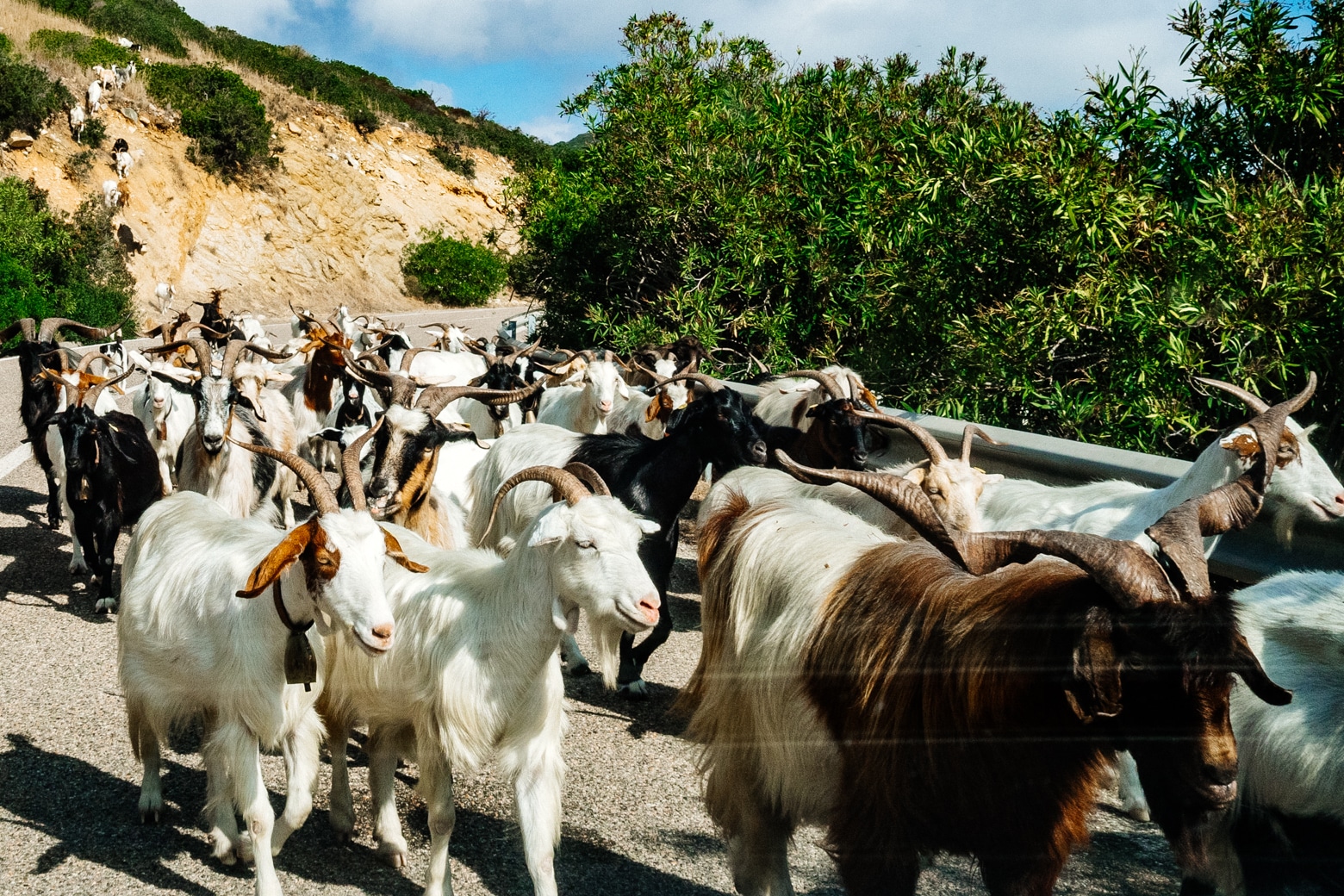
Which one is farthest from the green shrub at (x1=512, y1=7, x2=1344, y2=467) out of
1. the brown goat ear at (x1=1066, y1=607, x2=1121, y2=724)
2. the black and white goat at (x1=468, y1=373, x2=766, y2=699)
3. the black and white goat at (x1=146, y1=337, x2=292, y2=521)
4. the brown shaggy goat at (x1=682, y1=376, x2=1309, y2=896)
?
the black and white goat at (x1=146, y1=337, x2=292, y2=521)

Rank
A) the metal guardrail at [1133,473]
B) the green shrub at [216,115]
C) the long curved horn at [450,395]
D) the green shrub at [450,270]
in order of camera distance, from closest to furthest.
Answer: the metal guardrail at [1133,473]
the long curved horn at [450,395]
the green shrub at [216,115]
the green shrub at [450,270]

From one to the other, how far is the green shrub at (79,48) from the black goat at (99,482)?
102 ft

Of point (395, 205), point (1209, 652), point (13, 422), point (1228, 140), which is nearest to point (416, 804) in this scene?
point (1209, 652)

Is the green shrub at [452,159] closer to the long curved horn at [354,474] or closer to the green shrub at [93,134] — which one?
the green shrub at [93,134]

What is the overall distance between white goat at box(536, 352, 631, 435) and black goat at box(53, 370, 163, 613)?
148 inches

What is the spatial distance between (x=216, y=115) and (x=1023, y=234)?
110 feet

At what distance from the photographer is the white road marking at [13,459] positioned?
11.5 meters

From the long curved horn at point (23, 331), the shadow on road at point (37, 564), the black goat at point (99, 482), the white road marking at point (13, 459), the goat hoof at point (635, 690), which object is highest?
the long curved horn at point (23, 331)

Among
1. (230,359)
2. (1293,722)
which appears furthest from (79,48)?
(1293,722)

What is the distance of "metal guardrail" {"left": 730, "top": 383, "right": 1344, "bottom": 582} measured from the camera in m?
5.08

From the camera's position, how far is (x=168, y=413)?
9.48 metres

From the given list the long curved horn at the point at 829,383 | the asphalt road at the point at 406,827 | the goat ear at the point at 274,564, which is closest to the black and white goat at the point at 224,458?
the asphalt road at the point at 406,827

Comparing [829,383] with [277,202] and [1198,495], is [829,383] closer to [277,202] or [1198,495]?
[1198,495]

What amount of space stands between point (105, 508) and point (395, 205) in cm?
3577
